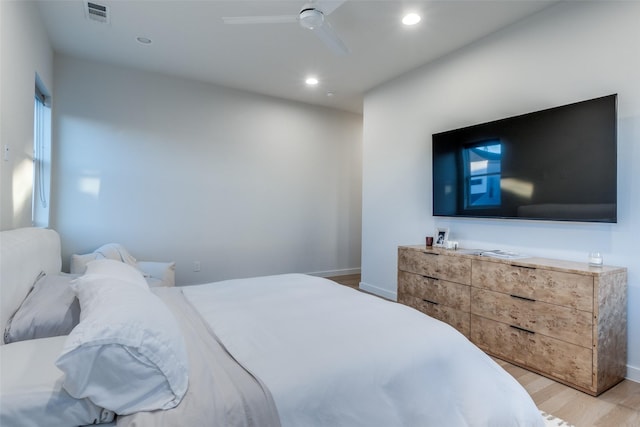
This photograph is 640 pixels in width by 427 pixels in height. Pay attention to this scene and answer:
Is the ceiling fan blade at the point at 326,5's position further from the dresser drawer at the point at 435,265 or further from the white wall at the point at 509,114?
the dresser drawer at the point at 435,265

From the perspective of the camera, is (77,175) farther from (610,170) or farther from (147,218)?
(610,170)

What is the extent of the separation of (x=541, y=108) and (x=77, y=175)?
4.53m

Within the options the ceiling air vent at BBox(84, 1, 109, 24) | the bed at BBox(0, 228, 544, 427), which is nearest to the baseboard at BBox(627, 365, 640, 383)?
the bed at BBox(0, 228, 544, 427)

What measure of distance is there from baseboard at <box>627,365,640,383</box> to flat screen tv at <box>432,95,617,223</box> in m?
1.00

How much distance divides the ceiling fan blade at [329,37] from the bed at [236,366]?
6.47ft

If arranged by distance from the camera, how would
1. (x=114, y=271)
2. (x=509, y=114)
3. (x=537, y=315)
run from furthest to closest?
1. (x=509, y=114)
2. (x=537, y=315)
3. (x=114, y=271)

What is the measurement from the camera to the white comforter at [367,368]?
109 cm

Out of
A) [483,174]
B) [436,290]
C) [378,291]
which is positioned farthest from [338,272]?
[483,174]

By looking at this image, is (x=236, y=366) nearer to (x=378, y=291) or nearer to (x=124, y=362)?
(x=124, y=362)

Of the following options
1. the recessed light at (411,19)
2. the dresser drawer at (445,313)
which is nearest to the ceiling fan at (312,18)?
the recessed light at (411,19)

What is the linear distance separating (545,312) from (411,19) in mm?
2475

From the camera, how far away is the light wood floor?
182cm

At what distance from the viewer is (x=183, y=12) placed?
2.73 meters

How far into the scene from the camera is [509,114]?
294 cm
